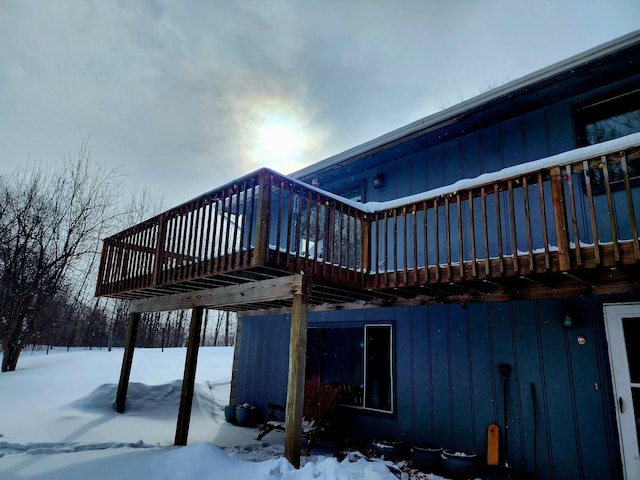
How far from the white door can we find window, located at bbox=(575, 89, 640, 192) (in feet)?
5.32

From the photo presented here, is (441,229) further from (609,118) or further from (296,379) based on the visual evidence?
(296,379)

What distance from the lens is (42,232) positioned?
1471cm

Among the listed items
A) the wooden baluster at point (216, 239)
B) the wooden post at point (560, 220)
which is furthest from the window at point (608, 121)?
the wooden baluster at point (216, 239)

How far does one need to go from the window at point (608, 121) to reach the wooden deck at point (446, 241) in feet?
0.16

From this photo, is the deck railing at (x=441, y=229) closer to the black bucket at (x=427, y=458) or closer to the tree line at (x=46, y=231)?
the black bucket at (x=427, y=458)

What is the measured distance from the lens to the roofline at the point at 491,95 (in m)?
4.83

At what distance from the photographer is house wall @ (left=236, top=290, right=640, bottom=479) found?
4672 millimetres

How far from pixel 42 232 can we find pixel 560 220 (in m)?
17.0

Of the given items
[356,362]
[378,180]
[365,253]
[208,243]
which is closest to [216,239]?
[208,243]

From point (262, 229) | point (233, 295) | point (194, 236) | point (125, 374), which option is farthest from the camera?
point (125, 374)

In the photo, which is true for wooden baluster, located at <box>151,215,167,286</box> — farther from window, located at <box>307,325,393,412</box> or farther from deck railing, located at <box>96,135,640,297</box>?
window, located at <box>307,325,393,412</box>

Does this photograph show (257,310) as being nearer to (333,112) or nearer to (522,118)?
(333,112)

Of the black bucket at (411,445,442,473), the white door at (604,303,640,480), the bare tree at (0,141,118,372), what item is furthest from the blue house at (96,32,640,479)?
the bare tree at (0,141,118,372)

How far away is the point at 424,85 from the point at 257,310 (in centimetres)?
741
